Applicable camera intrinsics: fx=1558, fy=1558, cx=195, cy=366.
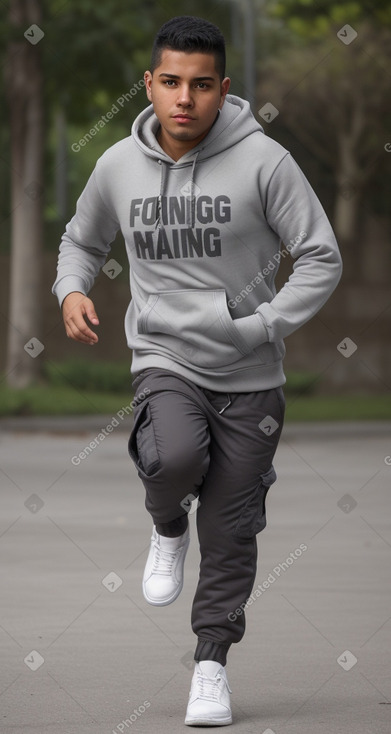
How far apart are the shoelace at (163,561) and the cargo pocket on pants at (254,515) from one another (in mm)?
245

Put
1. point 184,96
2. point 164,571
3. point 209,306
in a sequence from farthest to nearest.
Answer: point 164,571 < point 209,306 < point 184,96

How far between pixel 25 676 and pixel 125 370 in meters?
17.9

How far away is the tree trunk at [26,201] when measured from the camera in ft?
71.1

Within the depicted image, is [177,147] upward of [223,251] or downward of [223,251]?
upward

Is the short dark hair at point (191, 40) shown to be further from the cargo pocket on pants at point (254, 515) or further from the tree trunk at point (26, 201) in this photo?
the tree trunk at point (26, 201)

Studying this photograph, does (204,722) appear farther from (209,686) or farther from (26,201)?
(26,201)

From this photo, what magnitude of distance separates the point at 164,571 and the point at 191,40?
154 cm

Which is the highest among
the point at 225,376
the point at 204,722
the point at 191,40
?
the point at 191,40

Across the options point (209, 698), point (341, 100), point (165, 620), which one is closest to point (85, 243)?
point (209, 698)

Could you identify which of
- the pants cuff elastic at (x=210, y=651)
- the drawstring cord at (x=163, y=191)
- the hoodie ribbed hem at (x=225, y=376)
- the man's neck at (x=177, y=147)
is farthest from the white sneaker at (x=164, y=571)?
the man's neck at (x=177, y=147)

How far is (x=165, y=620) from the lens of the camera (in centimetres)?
626

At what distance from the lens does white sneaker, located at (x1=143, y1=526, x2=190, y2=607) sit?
15.0ft

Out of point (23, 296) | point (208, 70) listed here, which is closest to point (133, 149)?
point (208, 70)

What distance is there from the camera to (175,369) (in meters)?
4.51
